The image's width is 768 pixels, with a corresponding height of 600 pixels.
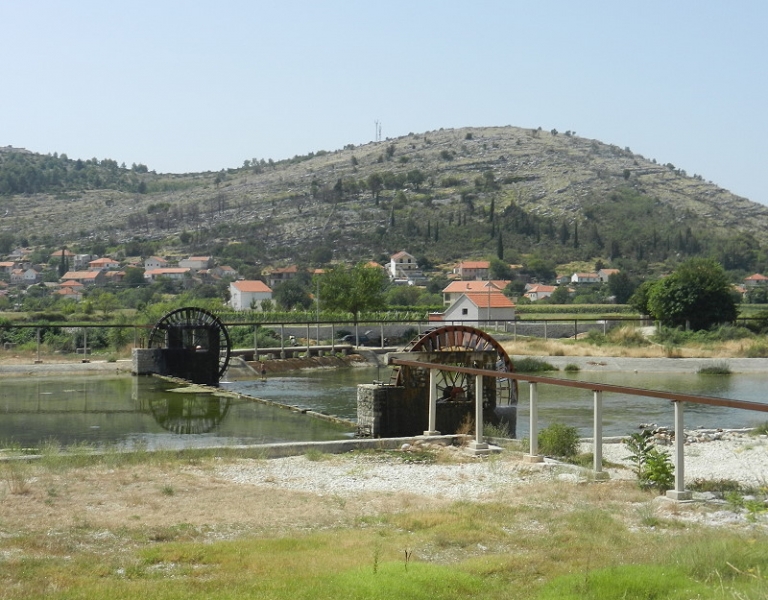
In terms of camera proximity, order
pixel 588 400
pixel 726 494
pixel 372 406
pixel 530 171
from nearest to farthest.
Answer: pixel 726 494 < pixel 372 406 < pixel 588 400 < pixel 530 171

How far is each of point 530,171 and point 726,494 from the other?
190 meters

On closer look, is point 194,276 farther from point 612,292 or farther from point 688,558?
point 688,558

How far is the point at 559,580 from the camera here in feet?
26.5

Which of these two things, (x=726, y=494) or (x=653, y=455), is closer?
(x=726, y=494)

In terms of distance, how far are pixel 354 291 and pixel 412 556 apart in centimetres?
6706

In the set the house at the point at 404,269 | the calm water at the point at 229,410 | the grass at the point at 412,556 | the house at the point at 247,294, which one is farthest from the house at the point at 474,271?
the grass at the point at 412,556

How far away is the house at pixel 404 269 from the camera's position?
128 metres

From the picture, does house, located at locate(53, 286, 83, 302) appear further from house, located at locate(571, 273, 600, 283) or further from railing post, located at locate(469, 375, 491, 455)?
railing post, located at locate(469, 375, 491, 455)

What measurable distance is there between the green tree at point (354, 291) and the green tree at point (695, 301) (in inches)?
911

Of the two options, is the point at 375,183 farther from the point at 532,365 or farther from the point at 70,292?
the point at 532,365

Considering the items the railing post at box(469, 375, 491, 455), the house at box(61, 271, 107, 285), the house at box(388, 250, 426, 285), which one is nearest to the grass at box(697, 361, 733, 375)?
the railing post at box(469, 375, 491, 455)

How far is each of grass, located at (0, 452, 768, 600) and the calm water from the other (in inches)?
403

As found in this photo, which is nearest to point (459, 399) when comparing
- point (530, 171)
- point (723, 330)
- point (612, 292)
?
point (723, 330)

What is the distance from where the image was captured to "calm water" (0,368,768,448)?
82.3 ft
